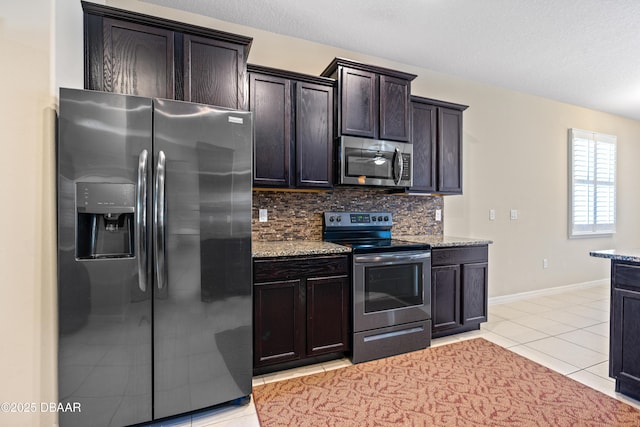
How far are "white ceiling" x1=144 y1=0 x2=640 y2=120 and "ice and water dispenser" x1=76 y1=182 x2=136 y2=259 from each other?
186 centimetres

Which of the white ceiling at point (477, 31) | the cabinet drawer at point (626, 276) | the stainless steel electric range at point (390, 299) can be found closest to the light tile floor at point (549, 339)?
the stainless steel electric range at point (390, 299)

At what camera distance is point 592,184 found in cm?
502

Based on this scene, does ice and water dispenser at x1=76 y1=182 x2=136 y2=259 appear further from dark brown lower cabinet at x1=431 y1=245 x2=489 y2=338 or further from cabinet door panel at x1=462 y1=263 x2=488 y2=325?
cabinet door panel at x1=462 y1=263 x2=488 y2=325

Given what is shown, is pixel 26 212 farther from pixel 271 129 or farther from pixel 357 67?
pixel 357 67

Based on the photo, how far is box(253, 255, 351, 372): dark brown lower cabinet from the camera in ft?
7.30

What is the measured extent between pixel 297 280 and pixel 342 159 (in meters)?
1.12

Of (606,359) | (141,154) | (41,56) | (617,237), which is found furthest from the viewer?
(617,237)

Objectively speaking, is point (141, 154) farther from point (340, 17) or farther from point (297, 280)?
point (340, 17)

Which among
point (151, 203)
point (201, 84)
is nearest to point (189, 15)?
point (201, 84)

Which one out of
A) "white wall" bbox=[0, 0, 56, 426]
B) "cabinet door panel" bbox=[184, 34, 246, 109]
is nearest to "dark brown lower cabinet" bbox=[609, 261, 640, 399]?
"cabinet door panel" bbox=[184, 34, 246, 109]

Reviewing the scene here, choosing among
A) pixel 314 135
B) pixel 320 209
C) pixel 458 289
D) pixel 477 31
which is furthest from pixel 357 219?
pixel 477 31

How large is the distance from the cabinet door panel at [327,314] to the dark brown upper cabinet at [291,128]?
33.6 inches

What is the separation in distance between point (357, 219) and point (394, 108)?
1110 mm

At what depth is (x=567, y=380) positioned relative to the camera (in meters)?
2.26
